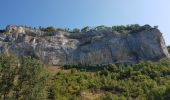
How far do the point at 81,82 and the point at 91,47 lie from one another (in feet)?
167

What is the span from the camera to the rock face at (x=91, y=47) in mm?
150375

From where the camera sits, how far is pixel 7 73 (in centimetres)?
5566

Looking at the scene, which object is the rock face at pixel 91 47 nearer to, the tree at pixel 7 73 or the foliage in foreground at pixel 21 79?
the foliage in foreground at pixel 21 79

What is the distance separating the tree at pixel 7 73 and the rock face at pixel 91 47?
305ft

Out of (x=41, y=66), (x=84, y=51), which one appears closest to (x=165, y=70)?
(x=84, y=51)

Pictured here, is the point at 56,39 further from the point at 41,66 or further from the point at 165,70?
the point at 41,66

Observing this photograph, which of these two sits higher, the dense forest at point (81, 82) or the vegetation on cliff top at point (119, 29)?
the vegetation on cliff top at point (119, 29)

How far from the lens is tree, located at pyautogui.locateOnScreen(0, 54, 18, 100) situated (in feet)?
179

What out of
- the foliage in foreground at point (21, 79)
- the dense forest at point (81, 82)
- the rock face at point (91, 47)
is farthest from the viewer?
the rock face at point (91, 47)

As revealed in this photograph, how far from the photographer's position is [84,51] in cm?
15612

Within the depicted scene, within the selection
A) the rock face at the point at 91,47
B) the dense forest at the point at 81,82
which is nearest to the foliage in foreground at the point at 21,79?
the dense forest at the point at 81,82

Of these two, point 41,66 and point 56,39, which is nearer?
point 41,66

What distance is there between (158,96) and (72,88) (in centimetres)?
3967

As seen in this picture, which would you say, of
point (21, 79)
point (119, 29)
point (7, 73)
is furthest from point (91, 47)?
point (7, 73)
